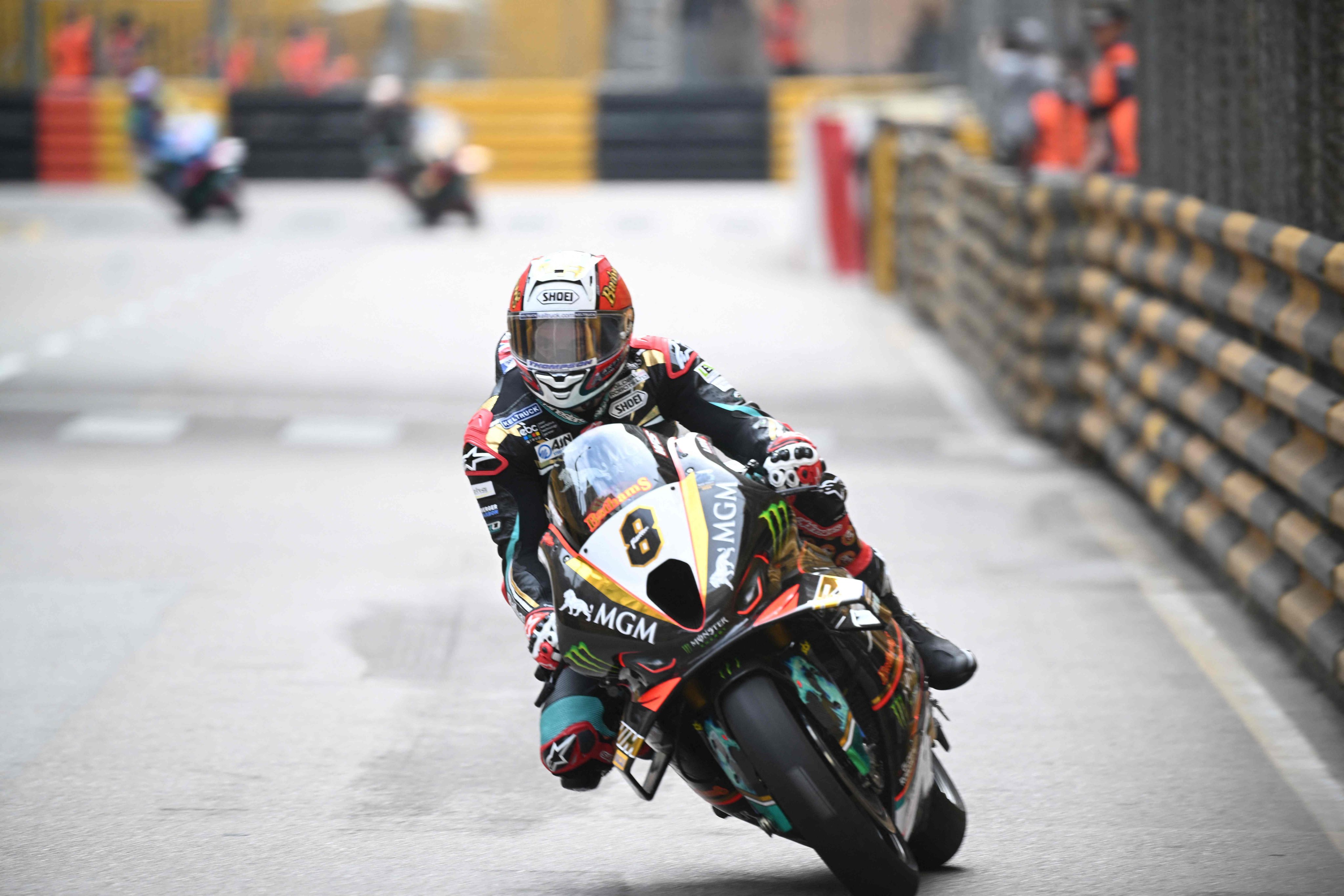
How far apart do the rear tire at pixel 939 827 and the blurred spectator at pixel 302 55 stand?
31740 mm

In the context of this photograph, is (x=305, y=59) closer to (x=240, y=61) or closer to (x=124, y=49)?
(x=240, y=61)

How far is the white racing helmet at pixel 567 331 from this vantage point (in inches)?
203

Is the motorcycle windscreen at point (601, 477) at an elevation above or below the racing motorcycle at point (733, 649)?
above

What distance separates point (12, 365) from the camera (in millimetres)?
15727

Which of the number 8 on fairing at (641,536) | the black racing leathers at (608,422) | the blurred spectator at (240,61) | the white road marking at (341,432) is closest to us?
the number 8 on fairing at (641,536)

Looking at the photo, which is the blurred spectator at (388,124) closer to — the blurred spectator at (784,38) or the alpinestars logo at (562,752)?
the blurred spectator at (784,38)

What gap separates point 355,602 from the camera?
342 inches

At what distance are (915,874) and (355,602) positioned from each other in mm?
4417

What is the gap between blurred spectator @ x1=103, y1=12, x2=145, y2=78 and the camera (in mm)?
35312

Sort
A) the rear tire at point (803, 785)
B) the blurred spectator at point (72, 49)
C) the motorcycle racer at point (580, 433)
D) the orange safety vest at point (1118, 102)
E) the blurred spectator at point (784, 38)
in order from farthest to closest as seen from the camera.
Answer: the blurred spectator at point (784, 38) < the blurred spectator at point (72, 49) < the orange safety vest at point (1118, 102) < the motorcycle racer at point (580, 433) < the rear tire at point (803, 785)

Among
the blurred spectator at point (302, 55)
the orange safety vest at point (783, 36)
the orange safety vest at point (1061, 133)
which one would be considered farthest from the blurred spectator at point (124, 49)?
the orange safety vest at point (1061, 133)

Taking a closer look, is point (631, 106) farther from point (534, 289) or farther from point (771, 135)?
point (534, 289)

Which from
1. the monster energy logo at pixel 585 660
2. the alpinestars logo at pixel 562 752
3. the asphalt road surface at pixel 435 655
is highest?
the monster energy logo at pixel 585 660

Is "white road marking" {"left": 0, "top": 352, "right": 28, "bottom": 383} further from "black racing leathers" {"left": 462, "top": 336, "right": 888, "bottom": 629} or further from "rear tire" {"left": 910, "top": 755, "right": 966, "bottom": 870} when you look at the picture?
"rear tire" {"left": 910, "top": 755, "right": 966, "bottom": 870}
